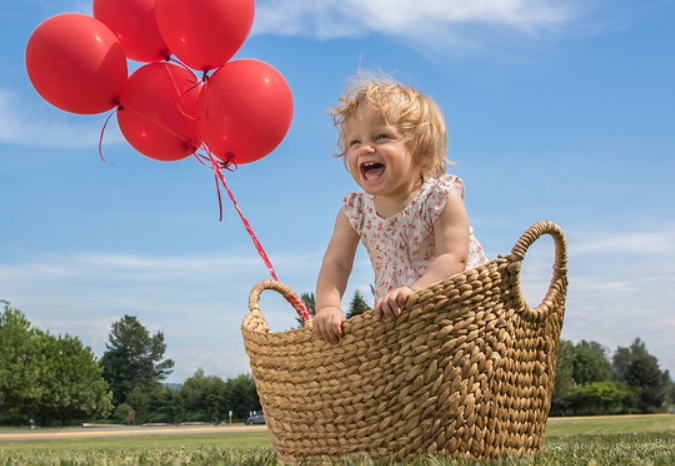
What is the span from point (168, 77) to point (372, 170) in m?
2.33

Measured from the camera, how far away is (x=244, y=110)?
13.1 feet

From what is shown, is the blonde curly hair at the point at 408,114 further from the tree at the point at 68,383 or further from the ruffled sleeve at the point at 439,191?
the tree at the point at 68,383

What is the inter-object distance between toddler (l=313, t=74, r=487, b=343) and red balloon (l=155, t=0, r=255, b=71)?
1.59 metres

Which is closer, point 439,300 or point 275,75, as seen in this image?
point 439,300

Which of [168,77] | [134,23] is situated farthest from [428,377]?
[134,23]

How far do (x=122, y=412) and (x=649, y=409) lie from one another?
114ft

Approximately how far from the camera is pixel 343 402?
2.12m

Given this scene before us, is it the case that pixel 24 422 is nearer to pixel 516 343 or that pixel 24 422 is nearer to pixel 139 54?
pixel 139 54

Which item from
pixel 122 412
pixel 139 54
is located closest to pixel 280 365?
pixel 139 54

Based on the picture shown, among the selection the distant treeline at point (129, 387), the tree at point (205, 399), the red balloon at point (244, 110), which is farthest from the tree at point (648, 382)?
the red balloon at point (244, 110)

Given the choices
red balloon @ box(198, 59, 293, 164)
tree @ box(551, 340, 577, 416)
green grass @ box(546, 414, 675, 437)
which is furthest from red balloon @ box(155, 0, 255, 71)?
tree @ box(551, 340, 577, 416)

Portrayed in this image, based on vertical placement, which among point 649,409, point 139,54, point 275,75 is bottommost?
point 649,409

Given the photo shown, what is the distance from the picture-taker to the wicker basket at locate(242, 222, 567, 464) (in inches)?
78.3

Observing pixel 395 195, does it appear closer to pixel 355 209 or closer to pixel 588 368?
pixel 355 209
